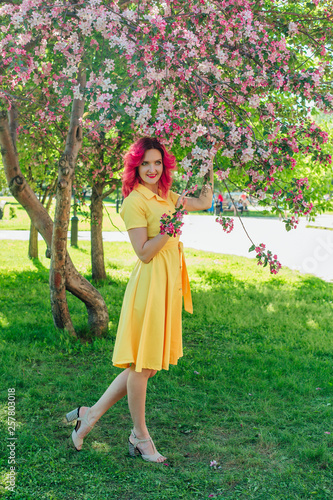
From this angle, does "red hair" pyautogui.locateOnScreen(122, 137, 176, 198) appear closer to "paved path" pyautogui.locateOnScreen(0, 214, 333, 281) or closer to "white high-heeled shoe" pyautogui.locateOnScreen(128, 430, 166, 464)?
"white high-heeled shoe" pyautogui.locateOnScreen(128, 430, 166, 464)

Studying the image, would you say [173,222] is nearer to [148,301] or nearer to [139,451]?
[148,301]

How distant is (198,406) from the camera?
451 centimetres

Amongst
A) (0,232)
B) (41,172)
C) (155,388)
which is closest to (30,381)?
(155,388)

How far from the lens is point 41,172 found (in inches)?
411

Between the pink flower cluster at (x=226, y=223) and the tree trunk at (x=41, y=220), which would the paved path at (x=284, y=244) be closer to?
the tree trunk at (x=41, y=220)

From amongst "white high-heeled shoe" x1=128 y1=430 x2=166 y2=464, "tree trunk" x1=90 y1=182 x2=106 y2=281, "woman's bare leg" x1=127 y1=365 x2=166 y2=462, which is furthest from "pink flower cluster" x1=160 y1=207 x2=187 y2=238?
"tree trunk" x1=90 y1=182 x2=106 y2=281

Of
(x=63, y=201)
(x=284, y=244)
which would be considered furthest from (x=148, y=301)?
(x=284, y=244)

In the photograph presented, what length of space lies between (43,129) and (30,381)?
10.7 feet

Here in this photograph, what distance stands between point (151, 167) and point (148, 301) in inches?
36.9

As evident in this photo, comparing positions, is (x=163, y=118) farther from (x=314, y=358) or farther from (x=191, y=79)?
(x=314, y=358)

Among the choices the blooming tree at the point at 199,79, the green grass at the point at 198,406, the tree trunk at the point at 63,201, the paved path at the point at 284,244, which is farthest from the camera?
the paved path at the point at 284,244

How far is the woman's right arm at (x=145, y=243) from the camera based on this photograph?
10.8 ft

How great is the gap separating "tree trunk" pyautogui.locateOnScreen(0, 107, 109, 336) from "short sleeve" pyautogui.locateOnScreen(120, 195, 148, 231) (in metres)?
2.77

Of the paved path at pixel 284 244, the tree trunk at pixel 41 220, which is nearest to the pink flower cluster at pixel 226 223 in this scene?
the tree trunk at pixel 41 220
